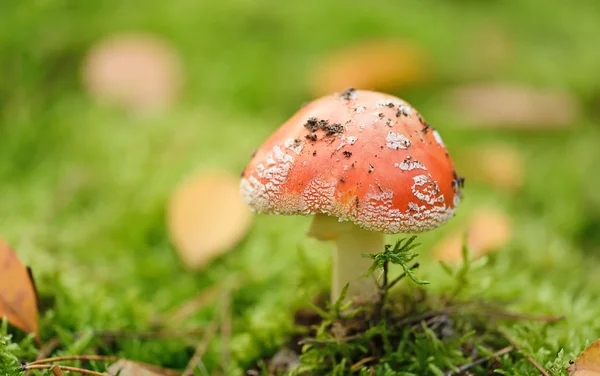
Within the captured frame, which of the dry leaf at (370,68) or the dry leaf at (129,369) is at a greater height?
the dry leaf at (370,68)

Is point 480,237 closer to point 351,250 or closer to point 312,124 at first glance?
point 351,250

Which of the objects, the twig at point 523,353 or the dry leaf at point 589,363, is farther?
the twig at point 523,353

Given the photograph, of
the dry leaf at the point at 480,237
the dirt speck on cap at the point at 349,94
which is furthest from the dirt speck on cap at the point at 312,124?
the dry leaf at the point at 480,237

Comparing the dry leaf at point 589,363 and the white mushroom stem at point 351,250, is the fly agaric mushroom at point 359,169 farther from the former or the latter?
the dry leaf at point 589,363

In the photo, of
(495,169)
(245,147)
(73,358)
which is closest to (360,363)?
(73,358)

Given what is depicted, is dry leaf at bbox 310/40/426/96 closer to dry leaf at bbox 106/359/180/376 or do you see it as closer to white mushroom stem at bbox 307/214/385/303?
white mushroom stem at bbox 307/214/385/303

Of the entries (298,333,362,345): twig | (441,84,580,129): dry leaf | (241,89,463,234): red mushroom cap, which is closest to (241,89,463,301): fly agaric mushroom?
(241,89,463,234): red mushroom cap
